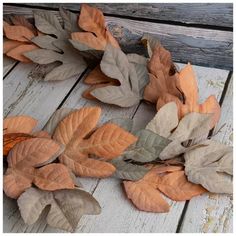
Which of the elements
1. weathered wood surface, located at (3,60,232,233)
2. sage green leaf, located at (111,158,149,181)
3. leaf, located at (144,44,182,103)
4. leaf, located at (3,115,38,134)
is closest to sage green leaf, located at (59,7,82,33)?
weathered wood surface, located at (3,60,232,233)

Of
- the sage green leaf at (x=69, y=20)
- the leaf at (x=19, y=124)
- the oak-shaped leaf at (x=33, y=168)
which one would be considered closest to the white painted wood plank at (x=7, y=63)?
the sage green leaf at (x=69, y=20)

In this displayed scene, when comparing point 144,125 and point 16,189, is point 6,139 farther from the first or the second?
point 144,125

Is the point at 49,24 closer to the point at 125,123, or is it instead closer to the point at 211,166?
the point at 125,123

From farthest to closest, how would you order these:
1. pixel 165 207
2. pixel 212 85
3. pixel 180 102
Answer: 1. pixel 212 85
2. pixel 180 102
3. pixel 165 207

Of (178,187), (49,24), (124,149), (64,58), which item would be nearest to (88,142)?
(124,149)

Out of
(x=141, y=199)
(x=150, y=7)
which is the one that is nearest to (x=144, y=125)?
(x=141, y=199)

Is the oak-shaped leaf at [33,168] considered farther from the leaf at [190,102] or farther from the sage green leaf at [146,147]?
the leaf at [190,102]
